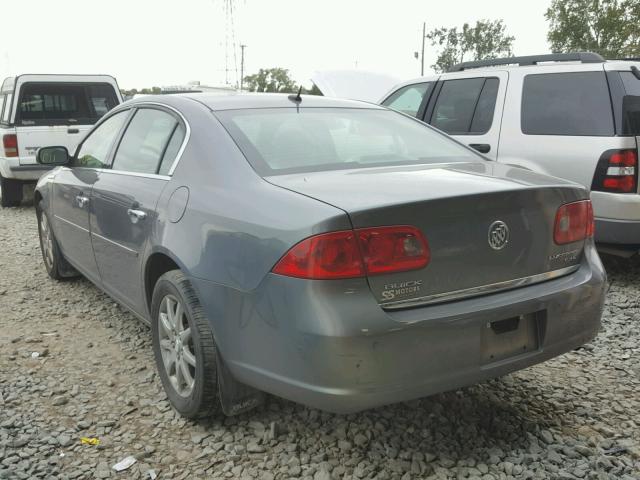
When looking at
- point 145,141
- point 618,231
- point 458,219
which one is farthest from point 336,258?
point 618,231

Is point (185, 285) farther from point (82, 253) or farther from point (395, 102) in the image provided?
point (395, 102)

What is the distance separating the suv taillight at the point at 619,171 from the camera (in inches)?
187

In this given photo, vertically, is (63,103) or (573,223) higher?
(63,103)

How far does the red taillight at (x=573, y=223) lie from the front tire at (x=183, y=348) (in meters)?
1.52

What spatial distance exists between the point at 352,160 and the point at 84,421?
177 cm

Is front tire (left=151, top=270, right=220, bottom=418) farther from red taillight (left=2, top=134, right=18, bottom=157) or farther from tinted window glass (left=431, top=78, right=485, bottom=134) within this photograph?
red taillight (left=2, top=134, right=18, bottom=157)

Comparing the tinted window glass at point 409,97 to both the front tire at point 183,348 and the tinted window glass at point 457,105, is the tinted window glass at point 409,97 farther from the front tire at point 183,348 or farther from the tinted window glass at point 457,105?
the front tire at point 183,348

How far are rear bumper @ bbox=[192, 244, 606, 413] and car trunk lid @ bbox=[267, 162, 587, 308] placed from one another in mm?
77

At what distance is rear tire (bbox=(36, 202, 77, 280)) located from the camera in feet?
16.8

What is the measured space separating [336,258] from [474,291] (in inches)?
22.9

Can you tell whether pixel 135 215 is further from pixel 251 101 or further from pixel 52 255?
pixel 52 255

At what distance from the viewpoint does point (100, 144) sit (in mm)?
4289

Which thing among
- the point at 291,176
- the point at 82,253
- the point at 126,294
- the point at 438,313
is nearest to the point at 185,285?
the point at 291,176

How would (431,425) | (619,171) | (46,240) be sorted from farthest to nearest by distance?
1. (46,240)
2. (619,171)
3. (431,425)
